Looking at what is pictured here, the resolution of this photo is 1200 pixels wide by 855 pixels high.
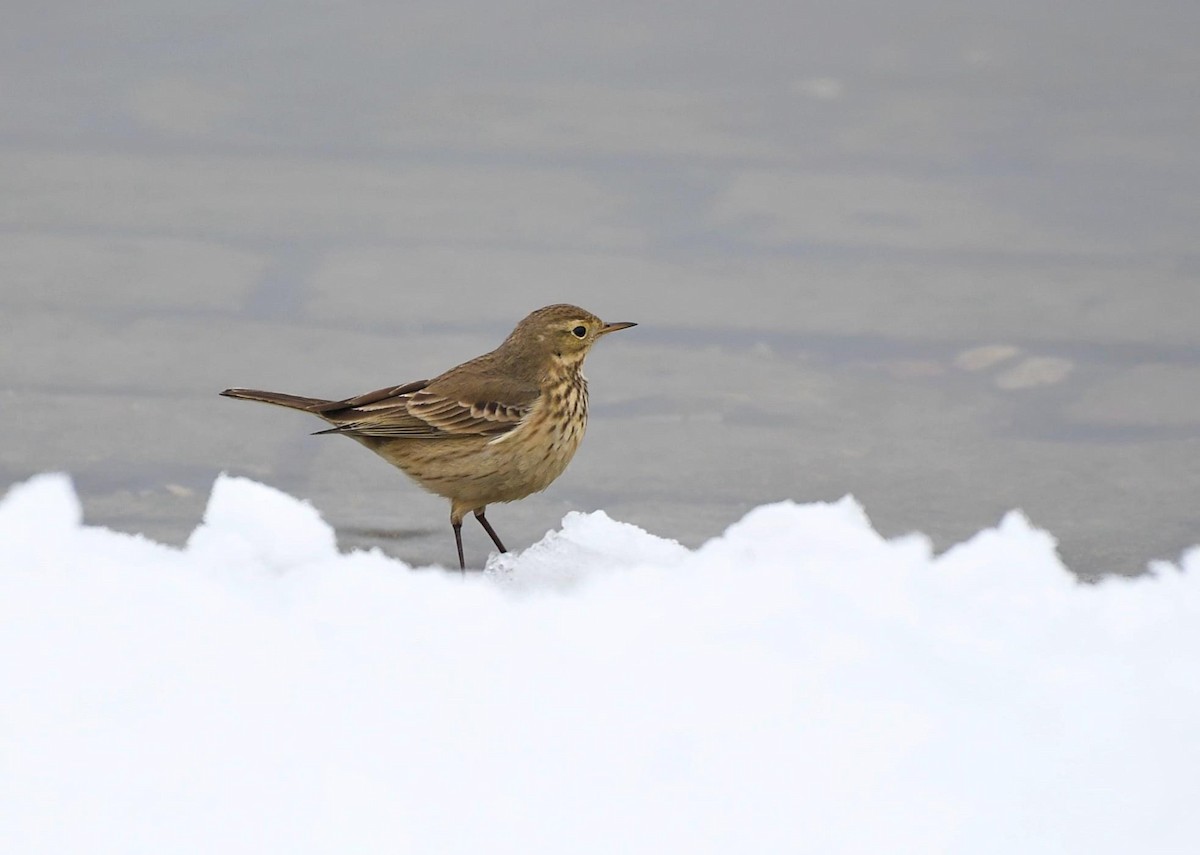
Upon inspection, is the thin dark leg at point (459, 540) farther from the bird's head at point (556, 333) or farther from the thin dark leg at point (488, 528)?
the bird's head at point (556, 333)

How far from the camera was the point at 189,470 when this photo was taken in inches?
293

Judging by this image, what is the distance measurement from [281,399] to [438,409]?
600mm

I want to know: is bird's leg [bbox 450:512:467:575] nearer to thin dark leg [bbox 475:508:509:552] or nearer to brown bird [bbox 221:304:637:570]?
brown bird [bbox 221:304:637:570]

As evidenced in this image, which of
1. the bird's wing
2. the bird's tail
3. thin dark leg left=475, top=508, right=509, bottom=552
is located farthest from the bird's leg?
the bird's tail

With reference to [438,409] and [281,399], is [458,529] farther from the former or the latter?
[281,399]

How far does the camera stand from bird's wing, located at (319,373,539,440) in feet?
23.2

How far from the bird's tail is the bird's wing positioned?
0.18 ft

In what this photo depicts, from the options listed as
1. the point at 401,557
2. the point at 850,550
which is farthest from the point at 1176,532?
the point at 401,557

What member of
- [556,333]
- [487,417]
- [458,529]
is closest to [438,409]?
[487,417]

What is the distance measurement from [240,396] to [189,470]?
0.32m

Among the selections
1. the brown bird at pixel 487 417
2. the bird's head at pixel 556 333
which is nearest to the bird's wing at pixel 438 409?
the brown bird at pixel 487 417

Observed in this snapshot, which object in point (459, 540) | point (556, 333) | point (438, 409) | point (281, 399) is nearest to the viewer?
point (459, 540)

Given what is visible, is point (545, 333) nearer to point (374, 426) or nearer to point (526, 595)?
point (374, 426)

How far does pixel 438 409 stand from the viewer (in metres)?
7.19
